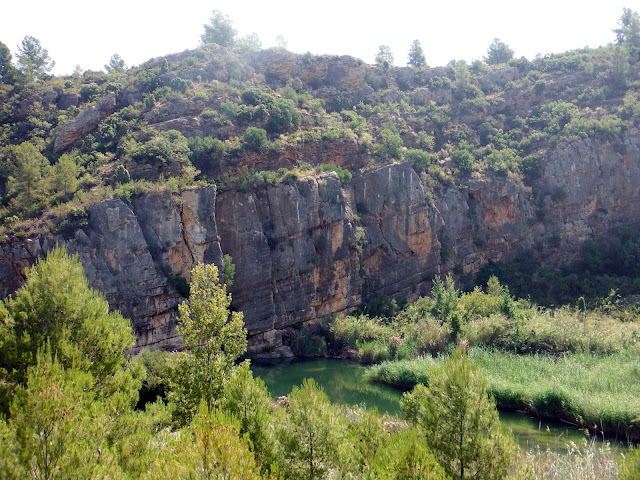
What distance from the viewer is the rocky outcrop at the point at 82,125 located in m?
34.0

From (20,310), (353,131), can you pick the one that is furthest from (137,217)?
(353,131)

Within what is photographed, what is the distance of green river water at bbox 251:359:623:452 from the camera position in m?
15.5

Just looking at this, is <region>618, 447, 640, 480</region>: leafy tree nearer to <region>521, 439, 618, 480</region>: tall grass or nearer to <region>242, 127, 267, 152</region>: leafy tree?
<region>521, 439, 618, 480</region>: tall grass

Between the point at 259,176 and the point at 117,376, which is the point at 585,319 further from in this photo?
the point at 117,376

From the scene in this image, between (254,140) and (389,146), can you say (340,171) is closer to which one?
(389,146)

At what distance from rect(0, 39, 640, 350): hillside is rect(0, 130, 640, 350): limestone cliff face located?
0.36 ft

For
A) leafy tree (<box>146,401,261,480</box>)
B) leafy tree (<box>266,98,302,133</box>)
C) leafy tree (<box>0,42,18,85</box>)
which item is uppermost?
leafy tree (<box>0,42,18,85</box>)

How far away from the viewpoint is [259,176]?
33.2 m

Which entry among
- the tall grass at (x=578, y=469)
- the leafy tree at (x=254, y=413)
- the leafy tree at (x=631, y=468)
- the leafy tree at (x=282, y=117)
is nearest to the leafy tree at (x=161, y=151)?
the leafy tree at (x=282, y=117)

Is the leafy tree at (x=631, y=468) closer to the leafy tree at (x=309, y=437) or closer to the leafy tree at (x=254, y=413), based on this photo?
the leafy tree at (x=309, y=437)

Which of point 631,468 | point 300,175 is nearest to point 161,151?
point 300,175

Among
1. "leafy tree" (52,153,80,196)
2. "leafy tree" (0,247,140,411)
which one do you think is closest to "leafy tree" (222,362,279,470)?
"leafy tree" (0,247,140,411)

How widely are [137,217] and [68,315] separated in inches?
748

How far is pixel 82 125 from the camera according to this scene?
115 feet
